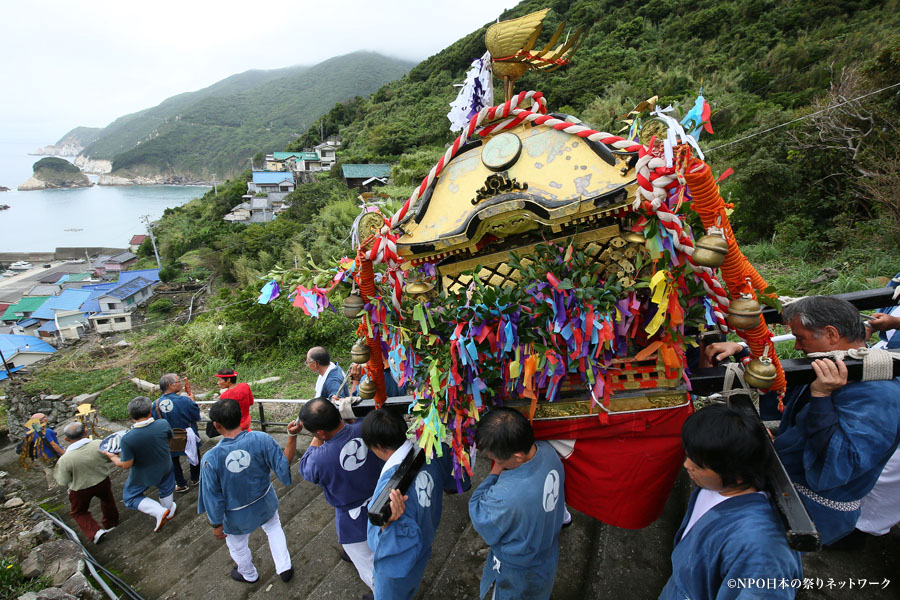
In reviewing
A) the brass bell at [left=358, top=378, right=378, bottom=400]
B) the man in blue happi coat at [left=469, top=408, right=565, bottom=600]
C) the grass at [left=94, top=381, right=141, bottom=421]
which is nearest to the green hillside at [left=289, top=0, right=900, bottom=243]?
the man in blue happi coat at [left=469, top=408, right=565, bottom=600]

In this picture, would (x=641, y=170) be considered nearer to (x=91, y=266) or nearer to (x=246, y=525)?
(x=246, y=525)

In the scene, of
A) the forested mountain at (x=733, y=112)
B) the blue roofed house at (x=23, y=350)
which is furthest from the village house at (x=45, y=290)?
the blue roofed house at (x=23, y=350)

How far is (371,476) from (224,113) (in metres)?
154

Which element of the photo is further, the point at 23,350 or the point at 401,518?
the point at 23,350

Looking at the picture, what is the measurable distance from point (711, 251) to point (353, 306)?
6.45ft

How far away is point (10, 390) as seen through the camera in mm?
13945

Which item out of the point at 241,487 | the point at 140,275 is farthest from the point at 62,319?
the point at 241,487

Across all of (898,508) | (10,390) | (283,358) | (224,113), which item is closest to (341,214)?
(283,358)

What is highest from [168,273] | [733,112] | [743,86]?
[743,86]

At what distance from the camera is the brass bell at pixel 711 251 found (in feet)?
5.38

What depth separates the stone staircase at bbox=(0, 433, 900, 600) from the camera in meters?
2.62

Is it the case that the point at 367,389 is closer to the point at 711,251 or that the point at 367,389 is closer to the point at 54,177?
the point at 711,251

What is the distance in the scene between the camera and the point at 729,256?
183cm

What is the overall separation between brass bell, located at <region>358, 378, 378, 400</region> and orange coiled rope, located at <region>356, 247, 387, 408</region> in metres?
0.04
